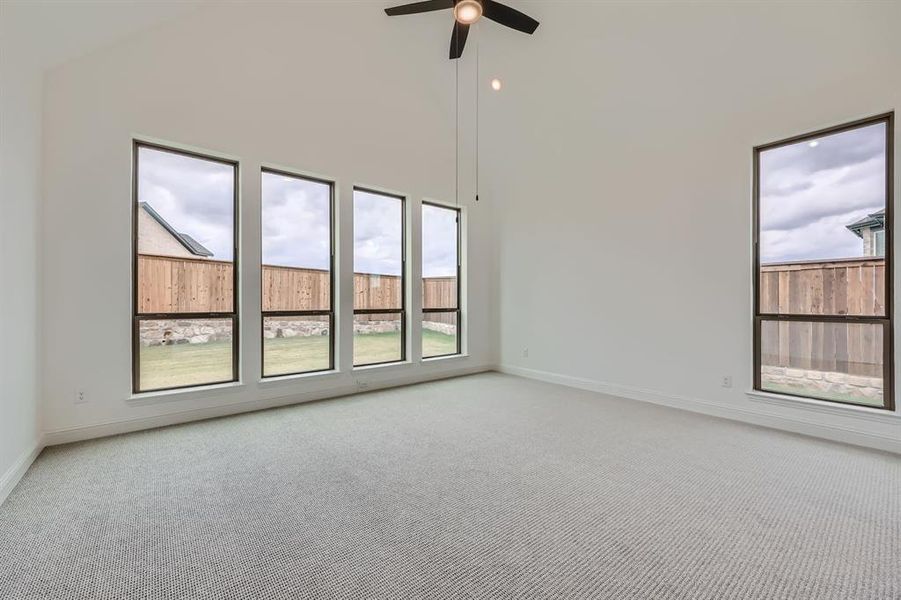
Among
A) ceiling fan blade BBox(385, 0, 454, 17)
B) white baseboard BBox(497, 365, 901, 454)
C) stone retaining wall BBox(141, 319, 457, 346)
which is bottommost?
white baseboard BBox(497, 365, 901, 454)

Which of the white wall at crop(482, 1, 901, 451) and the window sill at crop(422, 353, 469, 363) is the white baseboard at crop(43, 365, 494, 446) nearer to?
the window sill at crop(422, 353, 469, 363)

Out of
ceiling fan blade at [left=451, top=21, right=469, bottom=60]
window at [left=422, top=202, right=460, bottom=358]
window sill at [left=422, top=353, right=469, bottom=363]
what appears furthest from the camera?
window at [left=422, top=202, right=460, bottom=358]

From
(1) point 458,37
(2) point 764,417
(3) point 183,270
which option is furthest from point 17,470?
(2) point 764,417

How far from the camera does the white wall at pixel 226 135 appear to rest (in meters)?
3.20

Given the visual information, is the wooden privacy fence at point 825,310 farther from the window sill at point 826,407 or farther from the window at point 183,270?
the window at point 183,270

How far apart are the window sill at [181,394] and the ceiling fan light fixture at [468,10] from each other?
4.07m

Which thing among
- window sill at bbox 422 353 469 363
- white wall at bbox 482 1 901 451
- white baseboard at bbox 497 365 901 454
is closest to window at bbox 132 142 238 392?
window sill at bbox 422 353 469 363

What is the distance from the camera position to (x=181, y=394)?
370cm

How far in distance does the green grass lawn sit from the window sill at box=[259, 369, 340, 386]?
0.08 metres

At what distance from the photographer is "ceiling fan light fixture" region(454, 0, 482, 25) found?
3087mm

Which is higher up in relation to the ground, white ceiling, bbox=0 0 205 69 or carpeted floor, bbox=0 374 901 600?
white ceiling, bbox=0 0 205 69

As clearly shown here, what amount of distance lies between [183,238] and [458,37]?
3.32m

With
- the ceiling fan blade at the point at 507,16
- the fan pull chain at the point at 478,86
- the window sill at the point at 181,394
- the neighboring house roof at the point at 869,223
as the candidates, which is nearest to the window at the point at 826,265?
the neighboring house roof at the point at 869,223

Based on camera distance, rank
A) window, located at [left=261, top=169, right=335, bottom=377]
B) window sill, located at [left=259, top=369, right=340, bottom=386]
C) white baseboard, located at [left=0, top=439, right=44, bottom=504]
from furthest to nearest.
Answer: window, located at [left=261, top=169, right=335, bottom=377] < window sill, located at [left=259, top=369, right=340, bottom=386] < white baseboard, located at [left=0, top=439, right=44, bottom=504]
